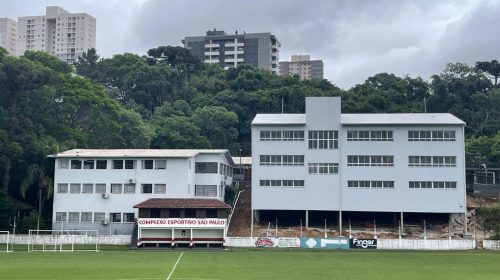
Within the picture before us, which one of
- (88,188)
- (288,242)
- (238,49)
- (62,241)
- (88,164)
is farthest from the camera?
(238,49)

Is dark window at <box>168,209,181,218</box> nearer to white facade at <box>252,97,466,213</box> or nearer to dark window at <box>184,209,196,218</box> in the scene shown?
dark window at <box>184,209,196,218</box>

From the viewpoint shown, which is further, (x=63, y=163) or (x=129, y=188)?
(x=63, y=163)

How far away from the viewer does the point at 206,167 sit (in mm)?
64312

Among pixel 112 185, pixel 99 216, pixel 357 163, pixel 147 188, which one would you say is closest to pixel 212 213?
pixel 147 188

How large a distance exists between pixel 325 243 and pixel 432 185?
15.2m

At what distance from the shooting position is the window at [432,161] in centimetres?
5894

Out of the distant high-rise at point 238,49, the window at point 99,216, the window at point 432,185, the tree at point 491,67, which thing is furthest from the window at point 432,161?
the distant high-rise at point 238,49

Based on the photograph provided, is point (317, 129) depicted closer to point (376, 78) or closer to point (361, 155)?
point (361, 155)

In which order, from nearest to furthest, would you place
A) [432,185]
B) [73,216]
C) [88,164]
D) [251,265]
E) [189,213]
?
[251,265], [189,213], [432,185], [73,216], [88,164]

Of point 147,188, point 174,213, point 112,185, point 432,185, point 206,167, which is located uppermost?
point 206,167

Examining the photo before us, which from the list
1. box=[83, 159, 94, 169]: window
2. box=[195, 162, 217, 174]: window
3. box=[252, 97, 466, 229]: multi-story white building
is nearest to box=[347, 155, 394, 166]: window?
box=[252, 97, 466, 229]: multi-story white building

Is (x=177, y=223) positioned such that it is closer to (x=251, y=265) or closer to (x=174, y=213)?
(x=174, y=213)

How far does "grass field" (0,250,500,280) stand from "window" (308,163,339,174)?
12370 millimetres

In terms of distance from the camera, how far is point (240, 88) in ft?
367
